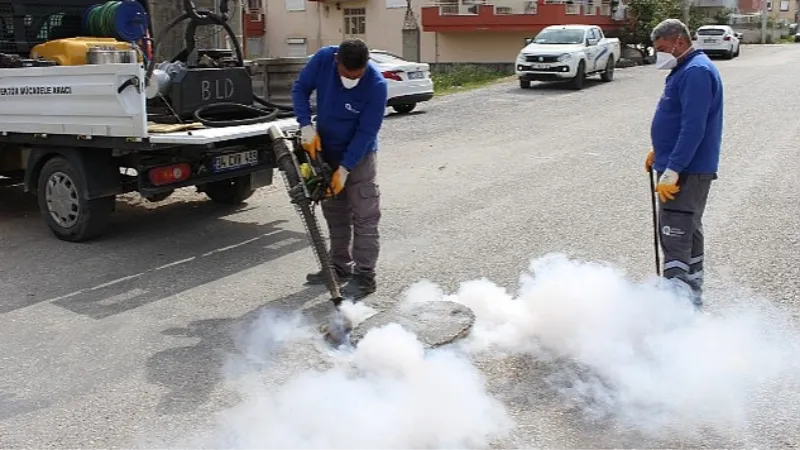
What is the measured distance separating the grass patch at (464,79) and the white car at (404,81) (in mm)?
4522

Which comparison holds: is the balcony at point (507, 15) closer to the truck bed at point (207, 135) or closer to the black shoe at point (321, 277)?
the truck bed at point (207, 135)

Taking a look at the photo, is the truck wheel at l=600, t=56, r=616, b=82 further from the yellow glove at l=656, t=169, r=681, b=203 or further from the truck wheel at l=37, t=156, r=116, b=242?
the yellow glove at l=656, t=169, r=681, b=203

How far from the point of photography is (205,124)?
626 cm

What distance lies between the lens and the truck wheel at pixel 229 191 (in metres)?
7.88

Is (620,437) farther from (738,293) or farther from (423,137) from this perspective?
(423,137)

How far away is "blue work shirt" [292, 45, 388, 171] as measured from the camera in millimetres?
5133

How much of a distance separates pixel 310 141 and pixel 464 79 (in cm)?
2041

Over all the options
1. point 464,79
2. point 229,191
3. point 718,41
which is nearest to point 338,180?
point 229,191

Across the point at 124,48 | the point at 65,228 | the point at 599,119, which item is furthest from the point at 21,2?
the point at 599,119

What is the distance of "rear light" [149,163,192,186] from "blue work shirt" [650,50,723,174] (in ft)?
12.2

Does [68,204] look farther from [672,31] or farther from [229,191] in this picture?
[672,31]

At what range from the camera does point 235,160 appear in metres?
6.59

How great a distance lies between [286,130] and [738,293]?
369 cm

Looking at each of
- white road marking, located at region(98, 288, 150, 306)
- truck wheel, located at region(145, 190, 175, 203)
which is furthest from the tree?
white road marking, located at region(98, 288, 150, 306)
